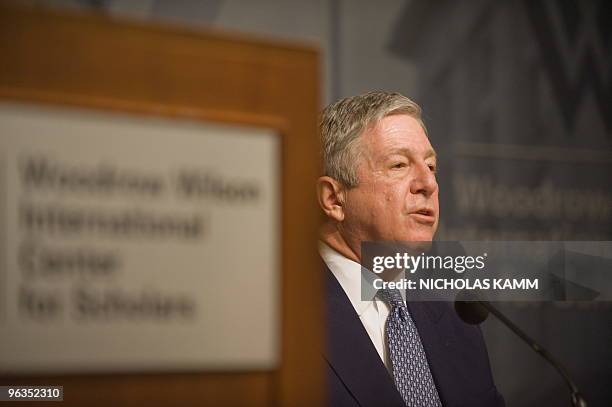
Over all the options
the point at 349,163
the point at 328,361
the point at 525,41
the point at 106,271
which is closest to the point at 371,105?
the point at 349,163

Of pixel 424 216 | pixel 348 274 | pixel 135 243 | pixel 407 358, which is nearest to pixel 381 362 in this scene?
pixel 407 358

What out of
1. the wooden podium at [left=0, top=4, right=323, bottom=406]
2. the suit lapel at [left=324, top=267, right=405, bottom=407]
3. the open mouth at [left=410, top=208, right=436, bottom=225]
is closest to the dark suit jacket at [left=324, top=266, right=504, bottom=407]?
the suit lapel at [left=324, top=267, right=405, bottom=407]

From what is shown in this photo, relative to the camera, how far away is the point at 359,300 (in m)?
1.19

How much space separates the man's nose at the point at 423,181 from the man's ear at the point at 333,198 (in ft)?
0.40

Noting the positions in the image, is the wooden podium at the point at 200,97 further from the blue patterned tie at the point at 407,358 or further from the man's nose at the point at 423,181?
the man's nose at the point at 423,181

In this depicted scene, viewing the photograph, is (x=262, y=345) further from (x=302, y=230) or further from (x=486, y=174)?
(x=486, y=174)

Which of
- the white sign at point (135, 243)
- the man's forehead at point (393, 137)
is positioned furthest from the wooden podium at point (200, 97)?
the man's forehead at point (393, 137)

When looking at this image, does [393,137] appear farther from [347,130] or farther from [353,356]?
[353,356]

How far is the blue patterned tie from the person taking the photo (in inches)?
43.6

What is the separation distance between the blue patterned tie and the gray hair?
21 cm

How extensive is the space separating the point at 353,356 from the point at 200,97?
63cm

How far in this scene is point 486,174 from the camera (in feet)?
6.18

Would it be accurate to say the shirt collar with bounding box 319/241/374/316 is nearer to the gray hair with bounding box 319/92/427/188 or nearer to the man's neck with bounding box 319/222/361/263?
the man's neck with bounding box 319/222/361/263

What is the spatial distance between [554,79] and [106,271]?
5.45 ft
